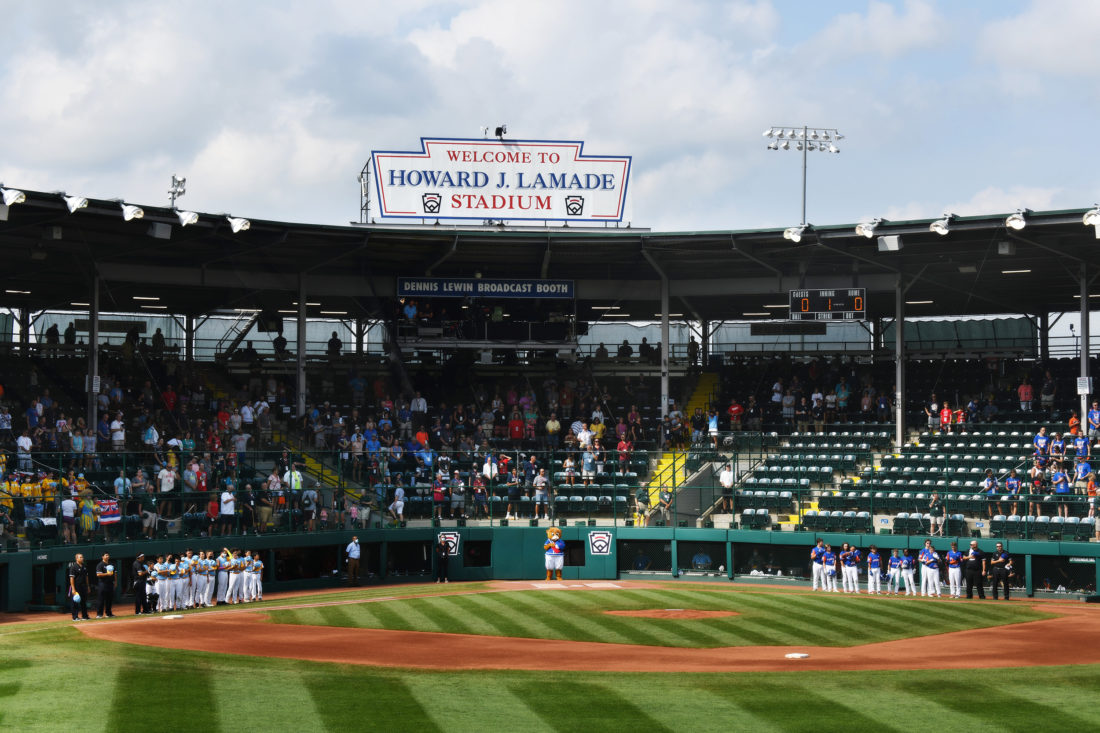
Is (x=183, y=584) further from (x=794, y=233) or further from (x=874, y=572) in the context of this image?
(x=794, y=233)

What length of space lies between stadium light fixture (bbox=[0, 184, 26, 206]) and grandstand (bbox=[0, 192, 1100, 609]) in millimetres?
964

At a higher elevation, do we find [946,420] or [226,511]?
[946,420]

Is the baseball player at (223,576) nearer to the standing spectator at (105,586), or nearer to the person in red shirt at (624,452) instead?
the standing spectator at (105,586)

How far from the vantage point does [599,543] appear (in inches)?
1451

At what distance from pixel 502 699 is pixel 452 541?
2024 cm

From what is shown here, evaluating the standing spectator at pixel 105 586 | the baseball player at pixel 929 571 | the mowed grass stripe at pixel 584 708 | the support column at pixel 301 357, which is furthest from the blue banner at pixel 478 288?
the mowed grass stripe at pixel 584 708

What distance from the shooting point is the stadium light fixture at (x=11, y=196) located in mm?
29500

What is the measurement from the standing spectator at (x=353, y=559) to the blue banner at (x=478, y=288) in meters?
9.73

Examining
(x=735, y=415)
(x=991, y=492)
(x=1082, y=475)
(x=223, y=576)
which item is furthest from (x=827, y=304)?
(x=223, y=576)

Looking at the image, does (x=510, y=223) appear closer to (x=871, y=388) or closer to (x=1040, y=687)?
(x=871, y=388)

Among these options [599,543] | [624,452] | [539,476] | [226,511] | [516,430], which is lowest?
[599,543]

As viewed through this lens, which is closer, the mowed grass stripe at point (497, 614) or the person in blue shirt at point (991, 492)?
the mowed grass stripe at point (497, 614)

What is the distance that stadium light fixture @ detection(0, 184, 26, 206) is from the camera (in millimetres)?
Result: 29500

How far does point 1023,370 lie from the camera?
44125 mm
